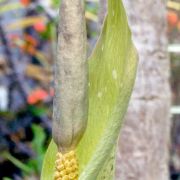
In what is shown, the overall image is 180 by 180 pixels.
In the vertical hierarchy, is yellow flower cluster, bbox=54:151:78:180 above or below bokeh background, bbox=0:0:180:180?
above

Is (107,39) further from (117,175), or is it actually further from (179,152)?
(179,152)

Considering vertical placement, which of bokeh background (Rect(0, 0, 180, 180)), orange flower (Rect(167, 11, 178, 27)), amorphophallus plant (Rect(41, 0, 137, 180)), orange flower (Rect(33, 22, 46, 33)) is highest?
Answer: amorphophallus plant (Rect(41, 0, 137, 180))

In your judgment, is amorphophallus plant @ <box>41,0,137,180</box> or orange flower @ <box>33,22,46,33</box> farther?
orange flower @ <box>33,22,46,33</box>

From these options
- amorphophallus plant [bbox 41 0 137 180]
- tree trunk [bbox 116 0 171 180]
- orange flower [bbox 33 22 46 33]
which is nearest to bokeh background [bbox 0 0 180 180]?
orange flower [bbox 33 22 46 33]

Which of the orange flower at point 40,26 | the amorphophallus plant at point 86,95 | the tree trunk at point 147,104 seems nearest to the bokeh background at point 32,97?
the orange flower at point 40,26

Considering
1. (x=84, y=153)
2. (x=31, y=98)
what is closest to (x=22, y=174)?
(x=31, y=98)

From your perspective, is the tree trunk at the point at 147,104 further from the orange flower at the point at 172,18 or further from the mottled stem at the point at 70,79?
the orange flower at the point at 172,18

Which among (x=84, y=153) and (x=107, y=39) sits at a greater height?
(x=107, y=39)

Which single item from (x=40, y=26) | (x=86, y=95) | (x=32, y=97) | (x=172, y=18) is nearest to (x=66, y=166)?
(x=86, y=95)

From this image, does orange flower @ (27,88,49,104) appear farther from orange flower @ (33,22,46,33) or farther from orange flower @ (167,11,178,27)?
orange flower @ (167,11,178,27)
